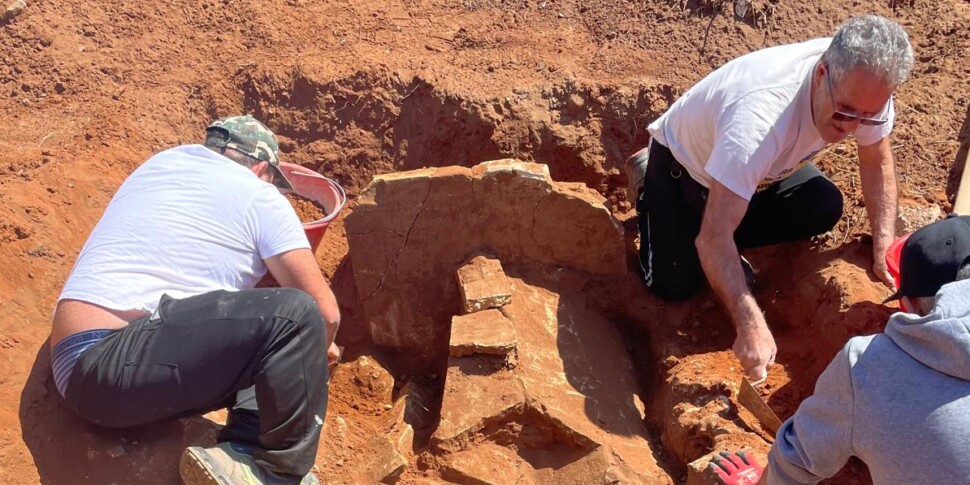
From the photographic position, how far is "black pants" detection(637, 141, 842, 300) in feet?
11.8

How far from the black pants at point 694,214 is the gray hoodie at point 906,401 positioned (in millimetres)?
1707

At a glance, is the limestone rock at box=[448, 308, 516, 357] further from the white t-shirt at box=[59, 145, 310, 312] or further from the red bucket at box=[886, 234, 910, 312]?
the red bucket at box=[886, 234, 910, 312]

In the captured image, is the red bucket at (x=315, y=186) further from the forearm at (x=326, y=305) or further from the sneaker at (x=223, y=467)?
the sneaker at (x=223, y=467)

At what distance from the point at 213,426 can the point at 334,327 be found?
584mm

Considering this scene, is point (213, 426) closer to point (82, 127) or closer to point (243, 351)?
point (243, 351)

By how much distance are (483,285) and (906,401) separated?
2149 mm

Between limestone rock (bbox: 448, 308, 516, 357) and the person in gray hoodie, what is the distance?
1461 mm

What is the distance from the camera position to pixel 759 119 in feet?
9.61

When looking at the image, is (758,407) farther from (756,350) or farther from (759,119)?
(759,119)

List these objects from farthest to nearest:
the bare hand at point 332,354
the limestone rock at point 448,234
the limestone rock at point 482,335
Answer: the limestone rock at point 448,234, the limestone rock at point 482,335, the bare hand at point 332,354

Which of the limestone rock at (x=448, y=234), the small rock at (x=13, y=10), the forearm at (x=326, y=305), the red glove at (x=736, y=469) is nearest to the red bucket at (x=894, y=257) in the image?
the red glove at (x=736, y=469)

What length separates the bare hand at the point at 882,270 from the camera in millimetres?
3273

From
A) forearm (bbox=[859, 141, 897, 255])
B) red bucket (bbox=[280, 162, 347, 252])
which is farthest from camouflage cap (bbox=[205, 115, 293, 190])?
forearm (bbox=[859, 141, 897, 255])

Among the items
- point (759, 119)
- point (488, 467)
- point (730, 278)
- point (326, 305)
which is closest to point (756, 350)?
point (730, 278)
